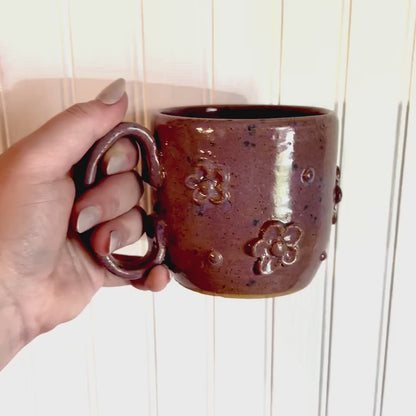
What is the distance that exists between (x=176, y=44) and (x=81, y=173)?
0.61ft

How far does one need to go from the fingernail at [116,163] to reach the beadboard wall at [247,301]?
0.35 ft

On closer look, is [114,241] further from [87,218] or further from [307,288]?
[307,288]

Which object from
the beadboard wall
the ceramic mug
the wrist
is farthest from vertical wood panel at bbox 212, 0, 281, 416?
the wrist

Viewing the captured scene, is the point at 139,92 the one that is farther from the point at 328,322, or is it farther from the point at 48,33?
the point at 328,322

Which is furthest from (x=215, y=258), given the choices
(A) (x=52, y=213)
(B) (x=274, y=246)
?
(A) (x=52, y=213)

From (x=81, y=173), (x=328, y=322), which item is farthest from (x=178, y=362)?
(x=81, y=173)

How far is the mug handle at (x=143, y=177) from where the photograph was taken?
573 mm

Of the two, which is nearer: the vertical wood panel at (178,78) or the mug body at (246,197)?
the mug body at (246,197)

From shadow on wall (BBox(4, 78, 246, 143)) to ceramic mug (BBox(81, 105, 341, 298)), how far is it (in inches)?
3.9

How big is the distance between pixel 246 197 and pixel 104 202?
156 millimetres

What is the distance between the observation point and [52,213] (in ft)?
2.02

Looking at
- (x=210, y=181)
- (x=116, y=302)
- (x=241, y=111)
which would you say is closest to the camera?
(x=210, y=181)

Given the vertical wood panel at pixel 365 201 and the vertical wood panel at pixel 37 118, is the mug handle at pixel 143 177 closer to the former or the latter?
the vertical wood panel at pixel 37 118

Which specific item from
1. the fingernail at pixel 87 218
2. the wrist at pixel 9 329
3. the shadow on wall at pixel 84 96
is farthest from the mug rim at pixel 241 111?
the wrist at pixel 9 329
